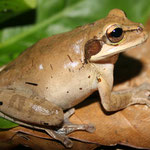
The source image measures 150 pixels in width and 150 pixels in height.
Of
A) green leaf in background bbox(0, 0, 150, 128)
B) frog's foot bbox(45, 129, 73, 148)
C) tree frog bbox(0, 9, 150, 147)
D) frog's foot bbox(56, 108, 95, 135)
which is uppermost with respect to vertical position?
green leaf in background bbox(0, 0, 150, 128)

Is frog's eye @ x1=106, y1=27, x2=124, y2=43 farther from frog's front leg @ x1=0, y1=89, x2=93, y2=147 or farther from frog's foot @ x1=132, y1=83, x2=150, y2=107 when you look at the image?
frog's front leg @ x1=0, y1=89, x2=93, y2=147

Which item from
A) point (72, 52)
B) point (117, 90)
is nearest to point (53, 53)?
point (72, 52)

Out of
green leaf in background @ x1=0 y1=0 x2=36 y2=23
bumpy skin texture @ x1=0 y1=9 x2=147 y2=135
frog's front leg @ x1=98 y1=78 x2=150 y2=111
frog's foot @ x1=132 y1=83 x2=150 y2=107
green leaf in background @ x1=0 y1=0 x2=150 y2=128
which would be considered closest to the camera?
bumpy skin texture @ x1=0 y1=9 x2=147 y2=135

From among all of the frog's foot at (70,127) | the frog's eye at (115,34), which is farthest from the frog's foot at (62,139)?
the frog's eye at (115,34)

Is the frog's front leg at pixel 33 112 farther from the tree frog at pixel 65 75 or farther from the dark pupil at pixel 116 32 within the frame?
the dark pupil at pixel 116 32

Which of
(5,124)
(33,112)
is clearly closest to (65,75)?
(33,112)

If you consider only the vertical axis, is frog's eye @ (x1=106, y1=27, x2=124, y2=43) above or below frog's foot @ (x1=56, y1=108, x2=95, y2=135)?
above

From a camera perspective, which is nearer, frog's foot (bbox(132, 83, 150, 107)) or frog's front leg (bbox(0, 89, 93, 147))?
frog's front leg (bbox(0, 89, 93, 147))

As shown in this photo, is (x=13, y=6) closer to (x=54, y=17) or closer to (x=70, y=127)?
(x=54, y=17)

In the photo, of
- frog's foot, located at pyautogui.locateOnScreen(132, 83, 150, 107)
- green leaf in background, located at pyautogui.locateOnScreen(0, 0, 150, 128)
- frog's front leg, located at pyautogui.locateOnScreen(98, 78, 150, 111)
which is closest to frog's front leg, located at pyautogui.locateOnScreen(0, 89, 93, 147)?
frog's front leg, located at pyautogui.locateOnScreen(98, 78, 150, 111)
